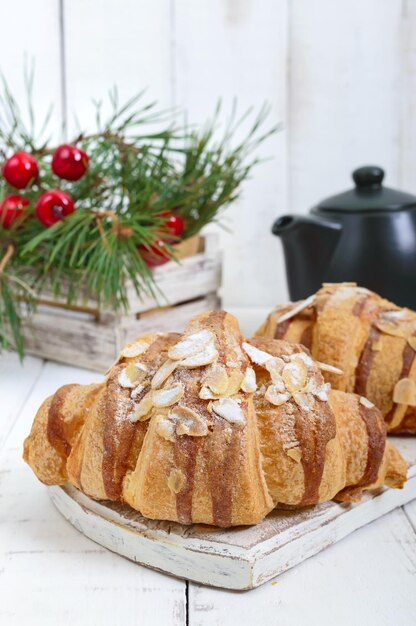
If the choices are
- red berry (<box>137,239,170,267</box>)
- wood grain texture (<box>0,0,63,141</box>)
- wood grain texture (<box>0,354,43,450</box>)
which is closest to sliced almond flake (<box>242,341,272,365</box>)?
wood grain texture (<box>0,354,43,450</box>)

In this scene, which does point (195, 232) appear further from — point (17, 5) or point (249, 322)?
point (17, 5)

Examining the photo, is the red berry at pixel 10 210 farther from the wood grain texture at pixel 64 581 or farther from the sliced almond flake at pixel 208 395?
the sliced almond flake at pixel 208 395

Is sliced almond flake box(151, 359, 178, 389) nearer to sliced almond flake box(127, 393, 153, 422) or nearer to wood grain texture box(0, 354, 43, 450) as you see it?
sliced almond flake box(127, 393, 153, 422)

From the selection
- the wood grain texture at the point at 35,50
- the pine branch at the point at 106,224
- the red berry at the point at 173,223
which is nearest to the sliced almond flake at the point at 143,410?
the pine branch at the point at 106,224

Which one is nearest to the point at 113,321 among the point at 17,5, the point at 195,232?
the point at 195,232

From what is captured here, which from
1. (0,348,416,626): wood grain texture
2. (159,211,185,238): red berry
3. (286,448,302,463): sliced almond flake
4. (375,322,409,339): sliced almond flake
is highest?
(159,211,185,238): red berry

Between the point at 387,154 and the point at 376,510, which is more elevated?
the point at 387,154
